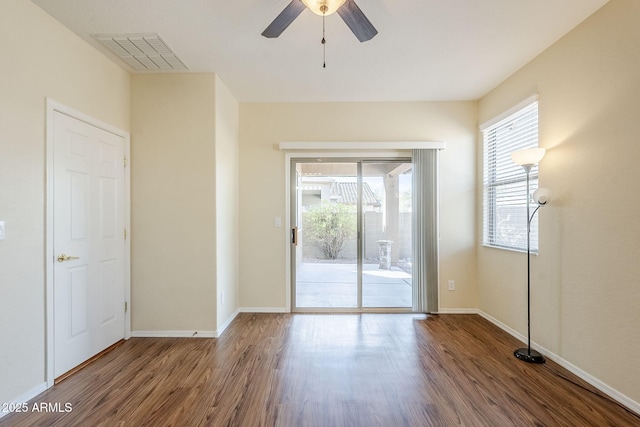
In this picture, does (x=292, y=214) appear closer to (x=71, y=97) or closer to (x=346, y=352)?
(x=346, y=352)

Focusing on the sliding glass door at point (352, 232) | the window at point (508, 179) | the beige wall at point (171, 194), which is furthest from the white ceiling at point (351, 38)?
the sliding glass door at point (352, 232)

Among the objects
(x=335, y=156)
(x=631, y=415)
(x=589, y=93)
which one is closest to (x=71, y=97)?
(x=335, y=156)

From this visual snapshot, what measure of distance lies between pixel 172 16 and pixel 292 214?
7.57 feet

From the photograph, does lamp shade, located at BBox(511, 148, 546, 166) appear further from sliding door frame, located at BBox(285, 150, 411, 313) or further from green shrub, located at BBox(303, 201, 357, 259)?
green shrub, located at BBox(303, 201, 357, 259)

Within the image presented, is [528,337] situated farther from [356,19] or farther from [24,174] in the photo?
[24,174]

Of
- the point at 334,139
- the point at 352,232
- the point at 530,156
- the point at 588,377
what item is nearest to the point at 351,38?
the point at 334,139

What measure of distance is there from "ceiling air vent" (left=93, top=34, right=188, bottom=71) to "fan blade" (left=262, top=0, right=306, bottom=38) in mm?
1169

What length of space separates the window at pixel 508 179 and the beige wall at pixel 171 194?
3.17m

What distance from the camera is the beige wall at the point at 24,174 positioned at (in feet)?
5.94

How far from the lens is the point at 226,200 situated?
3.28 metres

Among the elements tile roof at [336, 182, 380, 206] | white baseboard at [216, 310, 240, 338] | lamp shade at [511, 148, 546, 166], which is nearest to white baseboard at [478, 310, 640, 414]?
lamp shade at [511, 148, 546, 166]

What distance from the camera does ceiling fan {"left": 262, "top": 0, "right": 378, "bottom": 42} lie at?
1661mm

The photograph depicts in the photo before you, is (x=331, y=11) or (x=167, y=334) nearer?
(x=331, y=11)

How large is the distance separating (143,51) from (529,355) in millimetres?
4334
